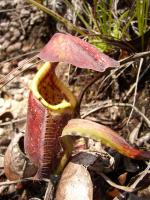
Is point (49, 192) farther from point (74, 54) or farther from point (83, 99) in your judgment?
point (83, 99)

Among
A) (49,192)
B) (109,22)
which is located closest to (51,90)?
(49,192)

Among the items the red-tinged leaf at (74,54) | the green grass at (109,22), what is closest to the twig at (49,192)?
the red-tinged leaf at (74,54)

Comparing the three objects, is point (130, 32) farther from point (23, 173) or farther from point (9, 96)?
point (23, 173)

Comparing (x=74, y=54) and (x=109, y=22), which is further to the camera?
(x=109, y=22)

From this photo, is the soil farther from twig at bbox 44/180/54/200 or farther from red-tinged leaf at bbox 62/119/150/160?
red-tinged leaf at bbox 62/119/150/160

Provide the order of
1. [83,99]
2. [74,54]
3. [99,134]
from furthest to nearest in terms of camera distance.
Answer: [83,99] → [99,134] → [74,54]

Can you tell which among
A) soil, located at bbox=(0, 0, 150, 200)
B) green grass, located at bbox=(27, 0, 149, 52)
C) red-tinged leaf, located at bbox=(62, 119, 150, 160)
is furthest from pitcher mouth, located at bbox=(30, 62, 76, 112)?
green grass, located at bbox=(27, 0, 149, 52)

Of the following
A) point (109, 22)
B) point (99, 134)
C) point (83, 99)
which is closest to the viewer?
point (99, 134)

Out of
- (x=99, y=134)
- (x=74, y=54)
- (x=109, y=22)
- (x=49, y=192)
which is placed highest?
(x=74, y=54)
